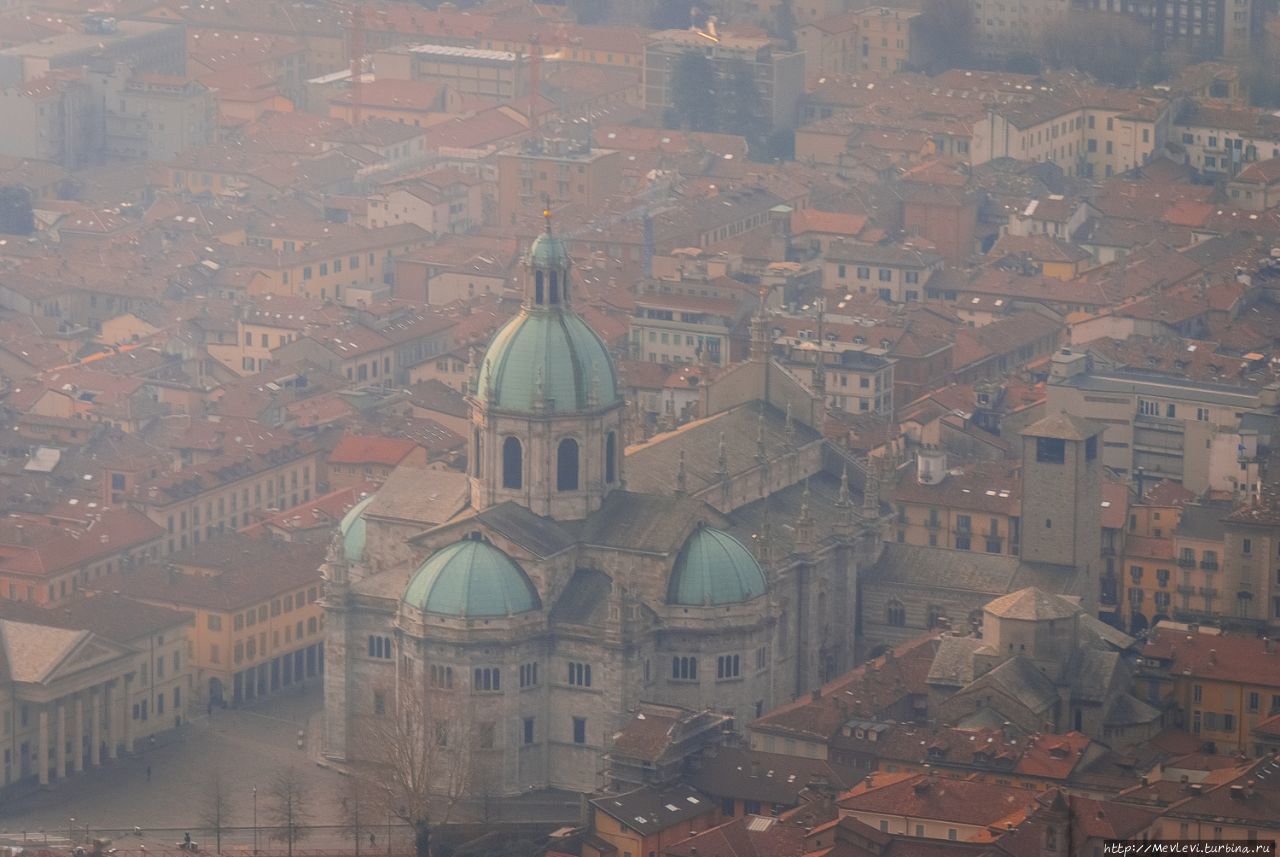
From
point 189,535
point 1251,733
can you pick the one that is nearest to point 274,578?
point 189,535

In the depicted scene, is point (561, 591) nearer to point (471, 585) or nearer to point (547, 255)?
point (471, 585)

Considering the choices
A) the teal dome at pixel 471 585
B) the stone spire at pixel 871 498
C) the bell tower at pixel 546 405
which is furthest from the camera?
the stone spire at pixel 871 498

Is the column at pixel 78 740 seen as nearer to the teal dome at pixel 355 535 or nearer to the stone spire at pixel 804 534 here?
the teal dome at pixel 355 535

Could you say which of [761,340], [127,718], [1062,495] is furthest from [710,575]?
[127,718]

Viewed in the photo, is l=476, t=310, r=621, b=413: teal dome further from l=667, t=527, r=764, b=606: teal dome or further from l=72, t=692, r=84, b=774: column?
l=72, t=692, r=84, b=774: column

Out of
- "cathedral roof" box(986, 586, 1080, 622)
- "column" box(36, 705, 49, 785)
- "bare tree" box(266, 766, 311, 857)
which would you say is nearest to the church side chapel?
"cathedral roof" box(986, 586, 1080, 622)

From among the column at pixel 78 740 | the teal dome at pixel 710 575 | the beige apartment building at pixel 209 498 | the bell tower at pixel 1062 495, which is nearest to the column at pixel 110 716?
the column at pixel 78 740
